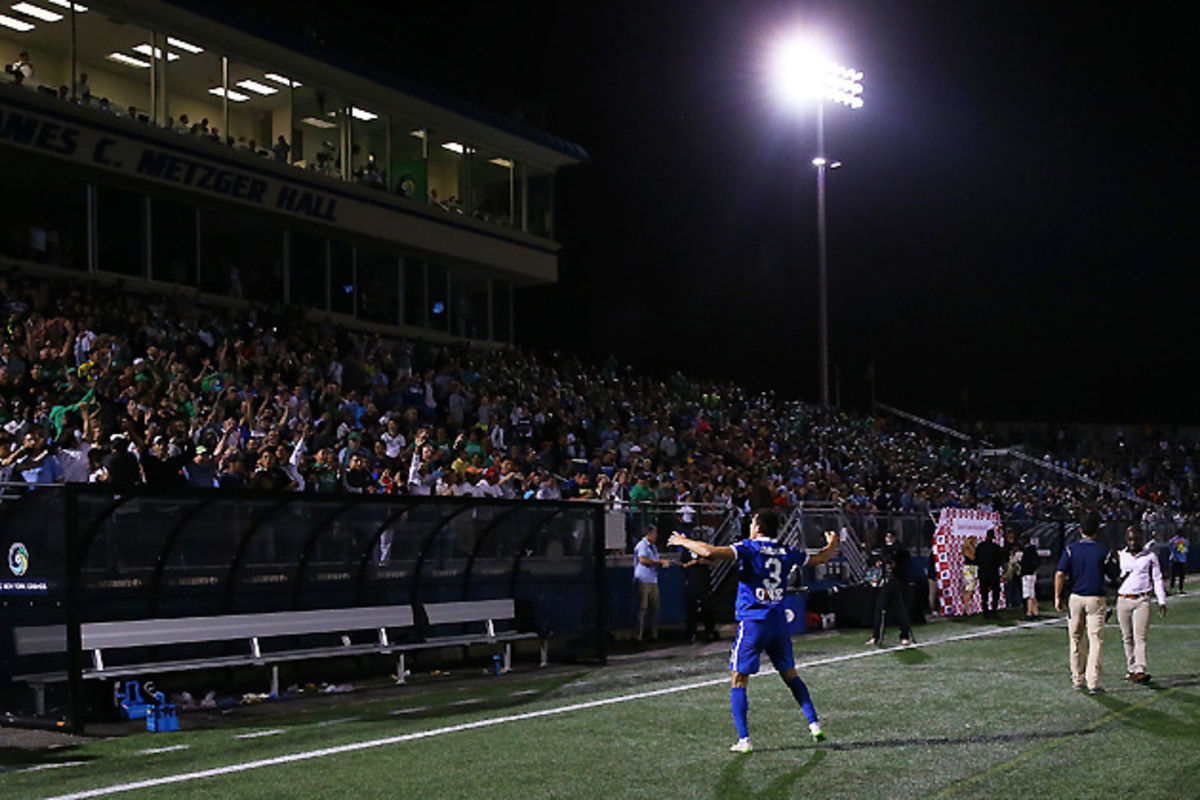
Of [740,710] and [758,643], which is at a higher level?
[758,643]

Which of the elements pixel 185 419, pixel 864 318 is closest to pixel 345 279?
pixel 185 419

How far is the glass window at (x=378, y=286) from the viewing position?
1254 inches

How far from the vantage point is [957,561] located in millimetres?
27547

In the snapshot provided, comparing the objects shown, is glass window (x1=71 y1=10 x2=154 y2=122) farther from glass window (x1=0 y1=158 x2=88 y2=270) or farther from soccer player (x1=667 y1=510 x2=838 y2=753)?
soccer player (x1=667 y1=510 x2=838 y2=753)

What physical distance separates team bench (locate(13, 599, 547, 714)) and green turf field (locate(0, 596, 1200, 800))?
2.10 feet

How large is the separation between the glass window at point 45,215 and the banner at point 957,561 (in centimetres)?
1837

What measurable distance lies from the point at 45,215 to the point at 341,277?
7.60 meters

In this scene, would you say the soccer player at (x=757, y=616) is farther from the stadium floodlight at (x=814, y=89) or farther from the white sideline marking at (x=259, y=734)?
the stadium floodlight at (x=814, y=89)

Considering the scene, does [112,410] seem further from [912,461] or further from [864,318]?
[864,318]

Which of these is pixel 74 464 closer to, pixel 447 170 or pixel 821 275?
pixel 447 170

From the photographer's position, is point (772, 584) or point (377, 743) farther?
point (377, 743)

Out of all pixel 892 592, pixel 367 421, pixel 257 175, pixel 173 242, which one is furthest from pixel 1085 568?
pixel 257 175

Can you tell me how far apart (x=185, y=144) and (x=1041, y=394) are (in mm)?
50559

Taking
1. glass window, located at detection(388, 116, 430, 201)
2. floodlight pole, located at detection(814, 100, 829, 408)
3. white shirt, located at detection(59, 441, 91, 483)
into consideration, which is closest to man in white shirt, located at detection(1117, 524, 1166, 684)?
white shirt, located at detection(59, 441, 91, 483)
